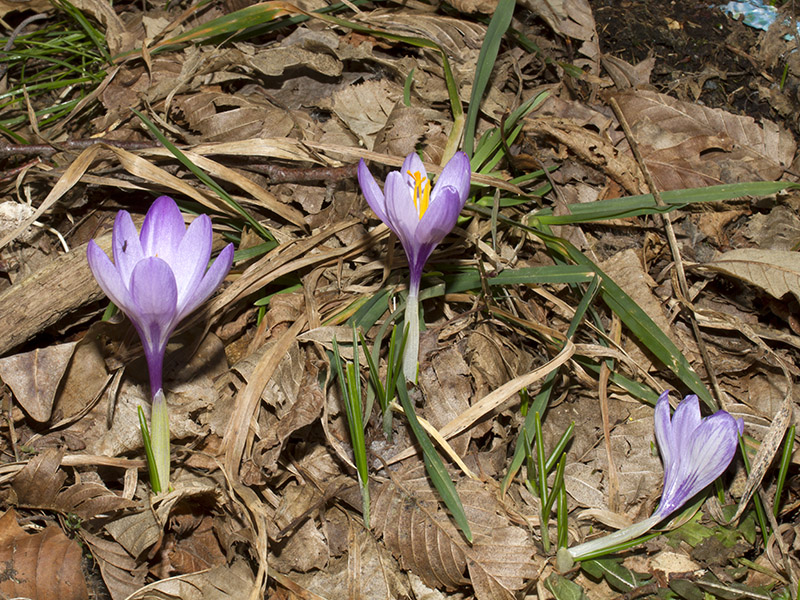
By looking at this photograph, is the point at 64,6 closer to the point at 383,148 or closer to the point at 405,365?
the point at 383,148

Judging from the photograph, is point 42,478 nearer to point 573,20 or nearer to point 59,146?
point 59,146

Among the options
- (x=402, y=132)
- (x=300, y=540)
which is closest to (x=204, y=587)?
(x=300, y=540)

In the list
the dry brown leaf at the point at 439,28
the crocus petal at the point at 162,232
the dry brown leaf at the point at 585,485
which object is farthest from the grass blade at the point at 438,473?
the dry brown leaf at the point at 439,28

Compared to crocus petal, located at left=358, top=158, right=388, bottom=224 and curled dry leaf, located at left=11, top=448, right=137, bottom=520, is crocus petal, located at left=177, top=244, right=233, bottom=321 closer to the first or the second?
crocus petal, located at left=358, top=158, right=388, bottom=224

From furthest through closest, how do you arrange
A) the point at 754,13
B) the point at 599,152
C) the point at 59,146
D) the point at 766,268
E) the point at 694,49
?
the point at 754,13 < the point at 694,49 < the point at 599,152 < the point at 59,146 < the point at 766,268

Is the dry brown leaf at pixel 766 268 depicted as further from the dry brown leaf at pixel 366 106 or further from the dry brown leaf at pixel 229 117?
the dry brown leaf at pixel 229 117

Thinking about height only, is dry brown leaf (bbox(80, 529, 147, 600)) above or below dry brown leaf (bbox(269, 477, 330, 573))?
below

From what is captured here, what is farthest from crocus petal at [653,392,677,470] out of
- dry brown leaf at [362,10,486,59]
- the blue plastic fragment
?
the blue plastic fragment
